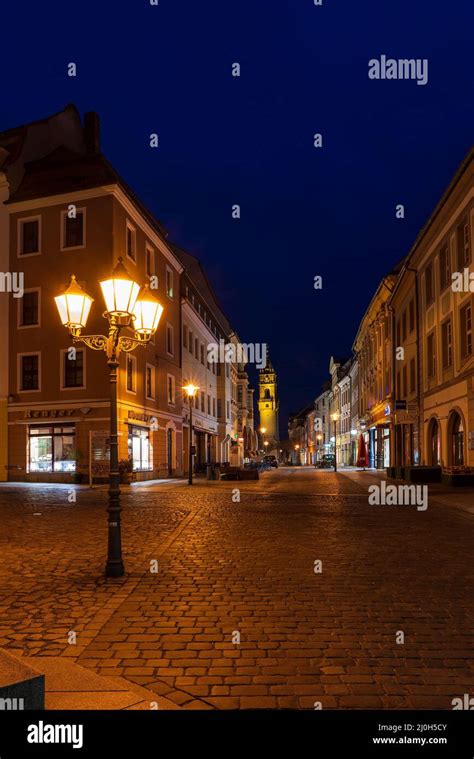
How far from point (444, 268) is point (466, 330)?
183 inches

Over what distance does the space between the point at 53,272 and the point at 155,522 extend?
21.1 metres

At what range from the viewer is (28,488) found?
90.6ft

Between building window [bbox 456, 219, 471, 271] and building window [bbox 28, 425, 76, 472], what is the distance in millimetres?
19529

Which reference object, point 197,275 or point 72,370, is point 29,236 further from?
point 197,275

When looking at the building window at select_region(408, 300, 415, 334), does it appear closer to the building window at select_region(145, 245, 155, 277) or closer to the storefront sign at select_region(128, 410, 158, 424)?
the building window at select_region(145, 245, 155, 277)

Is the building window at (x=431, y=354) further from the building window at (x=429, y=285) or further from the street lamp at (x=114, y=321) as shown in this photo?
the street lamp at (x=114, y=321)

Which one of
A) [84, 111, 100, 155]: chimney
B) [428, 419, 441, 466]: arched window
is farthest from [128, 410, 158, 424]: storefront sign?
[84, 111, 100, 155]: chimney

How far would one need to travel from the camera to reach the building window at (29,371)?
107 feet

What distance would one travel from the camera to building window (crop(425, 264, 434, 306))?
3165cm

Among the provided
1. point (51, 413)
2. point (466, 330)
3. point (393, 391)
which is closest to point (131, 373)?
point (51, 413)

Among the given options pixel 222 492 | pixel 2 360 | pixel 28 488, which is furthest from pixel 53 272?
pixel 222 492

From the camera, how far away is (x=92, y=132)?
123ft

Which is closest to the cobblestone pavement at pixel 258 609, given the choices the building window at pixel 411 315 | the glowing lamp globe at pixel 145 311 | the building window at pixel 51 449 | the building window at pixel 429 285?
the glowing lamp globe at pixel 145 311
